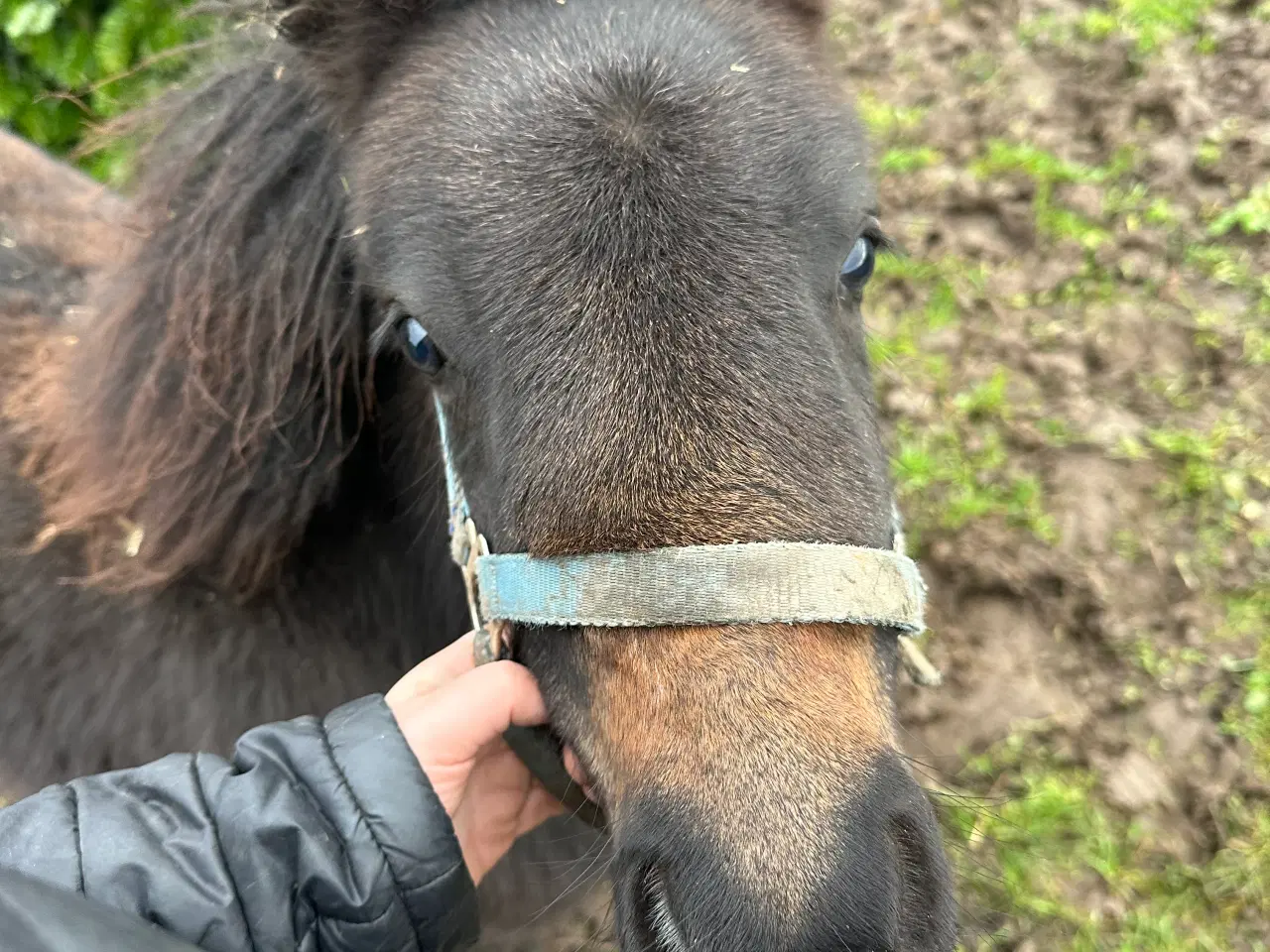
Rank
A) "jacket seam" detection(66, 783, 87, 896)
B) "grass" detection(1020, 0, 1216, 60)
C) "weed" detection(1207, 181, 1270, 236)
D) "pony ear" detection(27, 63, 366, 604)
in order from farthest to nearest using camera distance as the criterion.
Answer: "grass" detection(1020, 0, 1216, 60), "weed" detection(1207, 181, 1270, 236), "pony ear" detection(27, 63, 366, 604), "jacket seam" detection(66, 783, 87, 896)

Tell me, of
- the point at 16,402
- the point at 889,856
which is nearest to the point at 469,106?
the point at 889,856

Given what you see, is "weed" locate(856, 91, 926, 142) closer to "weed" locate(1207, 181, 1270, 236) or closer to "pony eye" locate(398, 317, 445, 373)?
"weed" locate(1207, 181, 1270, 236)

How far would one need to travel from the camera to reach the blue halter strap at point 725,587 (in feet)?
3.54

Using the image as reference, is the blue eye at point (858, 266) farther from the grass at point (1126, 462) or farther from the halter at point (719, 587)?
the grass at point (1126, 462)

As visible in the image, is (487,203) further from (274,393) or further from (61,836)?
Answer: (61,836)

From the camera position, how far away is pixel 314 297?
159 centimetres

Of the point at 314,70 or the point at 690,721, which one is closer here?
the point at 690,721

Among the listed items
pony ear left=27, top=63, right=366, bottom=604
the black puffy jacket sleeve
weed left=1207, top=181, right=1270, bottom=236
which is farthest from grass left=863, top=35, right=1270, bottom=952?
pony ear left=27, top=63, right=366, bottom=604

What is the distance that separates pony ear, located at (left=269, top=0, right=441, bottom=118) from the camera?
1428mm

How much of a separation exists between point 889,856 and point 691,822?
0.22 m

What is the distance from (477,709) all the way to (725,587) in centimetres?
51

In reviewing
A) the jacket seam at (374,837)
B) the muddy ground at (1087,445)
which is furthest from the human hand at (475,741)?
the muddy ground at (1087,445)

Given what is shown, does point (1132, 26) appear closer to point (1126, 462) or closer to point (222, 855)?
point (1126, 462)

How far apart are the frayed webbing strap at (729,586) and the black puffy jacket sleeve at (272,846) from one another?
48 cm
